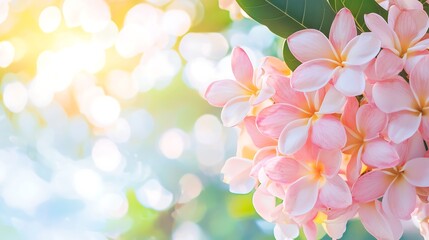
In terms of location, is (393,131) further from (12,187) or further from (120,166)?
(12,187)

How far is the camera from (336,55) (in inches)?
17.6

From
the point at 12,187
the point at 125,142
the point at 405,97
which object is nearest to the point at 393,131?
the point at 405,97

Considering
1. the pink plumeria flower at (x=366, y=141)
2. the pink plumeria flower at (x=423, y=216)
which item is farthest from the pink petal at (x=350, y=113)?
the pink plumeria flower at (x=423, y=216)

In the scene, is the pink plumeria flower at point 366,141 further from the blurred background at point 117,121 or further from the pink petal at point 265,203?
the blurred background at point 117,121

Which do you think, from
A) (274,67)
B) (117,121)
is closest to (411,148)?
(274,67)

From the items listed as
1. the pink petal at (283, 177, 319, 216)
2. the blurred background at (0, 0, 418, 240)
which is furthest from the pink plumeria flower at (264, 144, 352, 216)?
the blurred background at (0, 0, 418, 240)

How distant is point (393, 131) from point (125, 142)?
1.06m

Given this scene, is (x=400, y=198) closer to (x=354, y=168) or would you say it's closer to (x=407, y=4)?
(x=354, y=168)

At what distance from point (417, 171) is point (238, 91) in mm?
143

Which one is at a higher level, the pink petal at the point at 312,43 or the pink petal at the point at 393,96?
the pink petal at the point at 312,43

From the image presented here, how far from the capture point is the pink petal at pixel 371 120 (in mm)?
424

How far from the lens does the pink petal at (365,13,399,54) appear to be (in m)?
0.44

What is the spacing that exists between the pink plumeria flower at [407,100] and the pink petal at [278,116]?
54 millimetres

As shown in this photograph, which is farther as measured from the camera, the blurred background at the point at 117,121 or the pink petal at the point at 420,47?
the blurred background at the point at 117,121
